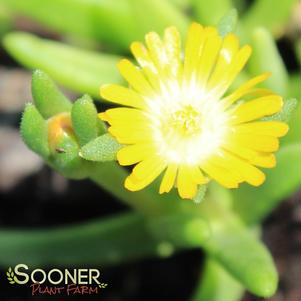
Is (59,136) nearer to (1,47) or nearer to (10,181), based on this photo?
(10,181)

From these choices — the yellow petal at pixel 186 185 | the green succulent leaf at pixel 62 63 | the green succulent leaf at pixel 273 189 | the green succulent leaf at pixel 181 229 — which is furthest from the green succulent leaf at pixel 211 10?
the yellow petal at pixel 186 185

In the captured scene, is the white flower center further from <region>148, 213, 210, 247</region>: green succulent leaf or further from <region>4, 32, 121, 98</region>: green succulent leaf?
<region>4, 32, 121, 98</region>: green succulent leaf

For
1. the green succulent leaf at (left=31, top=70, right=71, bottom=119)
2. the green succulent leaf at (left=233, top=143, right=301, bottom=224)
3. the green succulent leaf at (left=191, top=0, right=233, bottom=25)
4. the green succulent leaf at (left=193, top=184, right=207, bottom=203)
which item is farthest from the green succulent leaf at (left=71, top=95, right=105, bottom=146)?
the green succulent leaf at (left=191, top=0, right=233, bottom=25)

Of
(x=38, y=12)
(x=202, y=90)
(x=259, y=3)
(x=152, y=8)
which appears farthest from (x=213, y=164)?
(x=38, y=12)

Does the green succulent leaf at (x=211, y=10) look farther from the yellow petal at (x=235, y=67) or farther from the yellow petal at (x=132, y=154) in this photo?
the yellow petal at (x=132, y=154)

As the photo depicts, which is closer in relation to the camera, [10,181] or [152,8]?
[152,8]

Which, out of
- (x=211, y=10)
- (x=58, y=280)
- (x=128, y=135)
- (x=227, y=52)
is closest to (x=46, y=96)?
(x=128, y=135)
